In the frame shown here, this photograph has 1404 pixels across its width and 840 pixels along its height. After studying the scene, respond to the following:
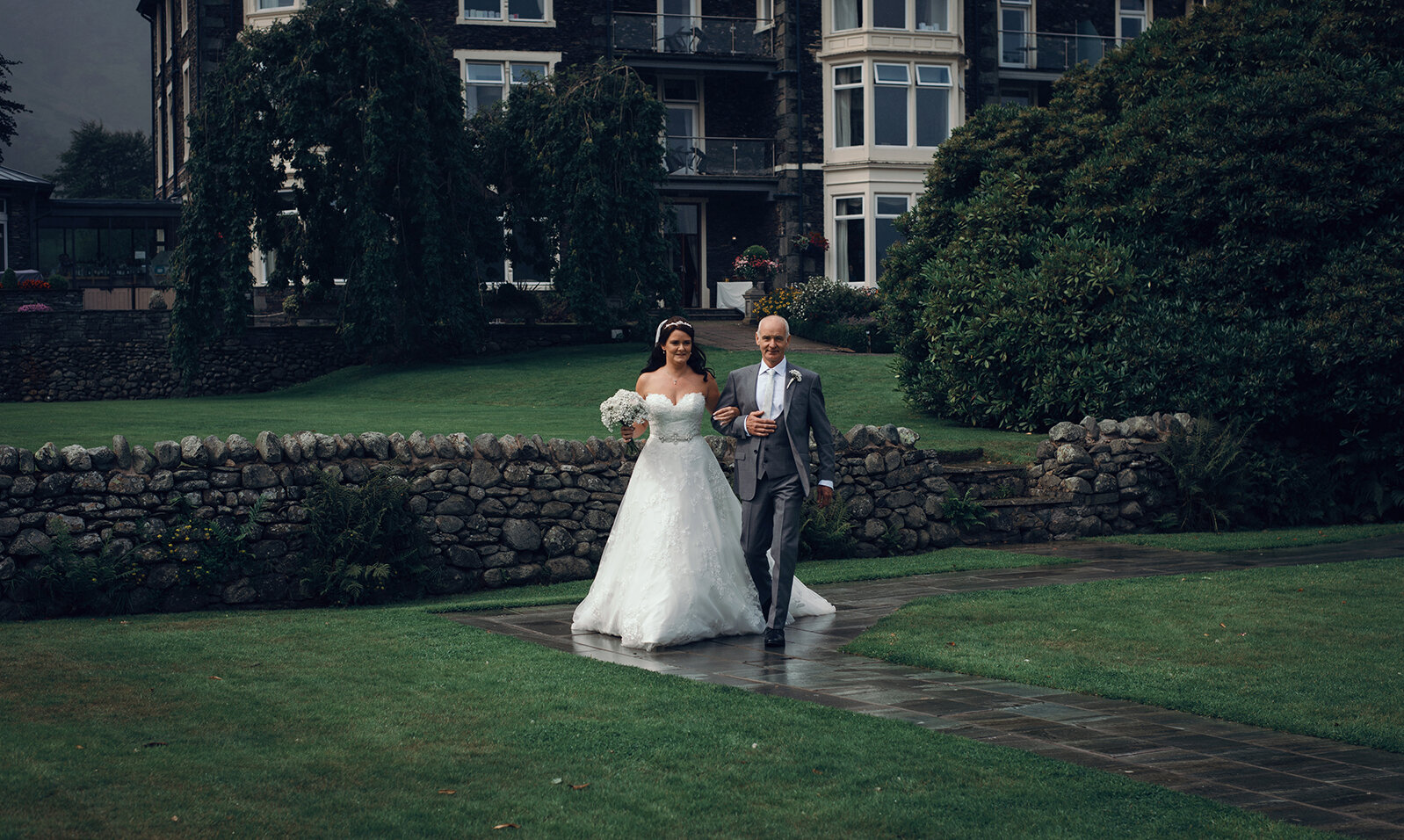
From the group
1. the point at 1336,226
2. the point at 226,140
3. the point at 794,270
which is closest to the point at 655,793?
the point at 1336,226

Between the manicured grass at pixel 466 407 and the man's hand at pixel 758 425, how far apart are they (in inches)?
249

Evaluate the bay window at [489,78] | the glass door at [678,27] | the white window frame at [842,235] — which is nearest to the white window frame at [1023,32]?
the white window frame at [842,235]

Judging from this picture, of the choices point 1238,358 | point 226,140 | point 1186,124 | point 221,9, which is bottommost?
point 1238,358

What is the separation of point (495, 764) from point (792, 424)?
3428 mm

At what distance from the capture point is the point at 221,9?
3334 cm

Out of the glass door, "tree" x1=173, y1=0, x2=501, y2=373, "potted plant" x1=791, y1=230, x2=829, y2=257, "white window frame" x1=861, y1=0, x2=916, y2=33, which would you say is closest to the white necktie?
"tree" x1=173, y1=0, x2=501, y2=373

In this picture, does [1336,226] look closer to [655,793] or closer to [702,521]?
[702,521]

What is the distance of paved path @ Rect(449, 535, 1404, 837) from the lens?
186 inches

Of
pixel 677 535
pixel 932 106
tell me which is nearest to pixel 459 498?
pixel 677 535

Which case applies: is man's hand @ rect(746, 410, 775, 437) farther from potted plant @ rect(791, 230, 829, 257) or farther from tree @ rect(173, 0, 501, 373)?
potted plant @ rect(791, 230, 829, 257)

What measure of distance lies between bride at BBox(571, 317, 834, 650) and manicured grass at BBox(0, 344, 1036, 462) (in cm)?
554

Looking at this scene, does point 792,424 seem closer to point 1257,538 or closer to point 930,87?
point 1257,538

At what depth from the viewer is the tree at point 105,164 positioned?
7831 cm

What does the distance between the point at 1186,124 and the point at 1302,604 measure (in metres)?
8.45
